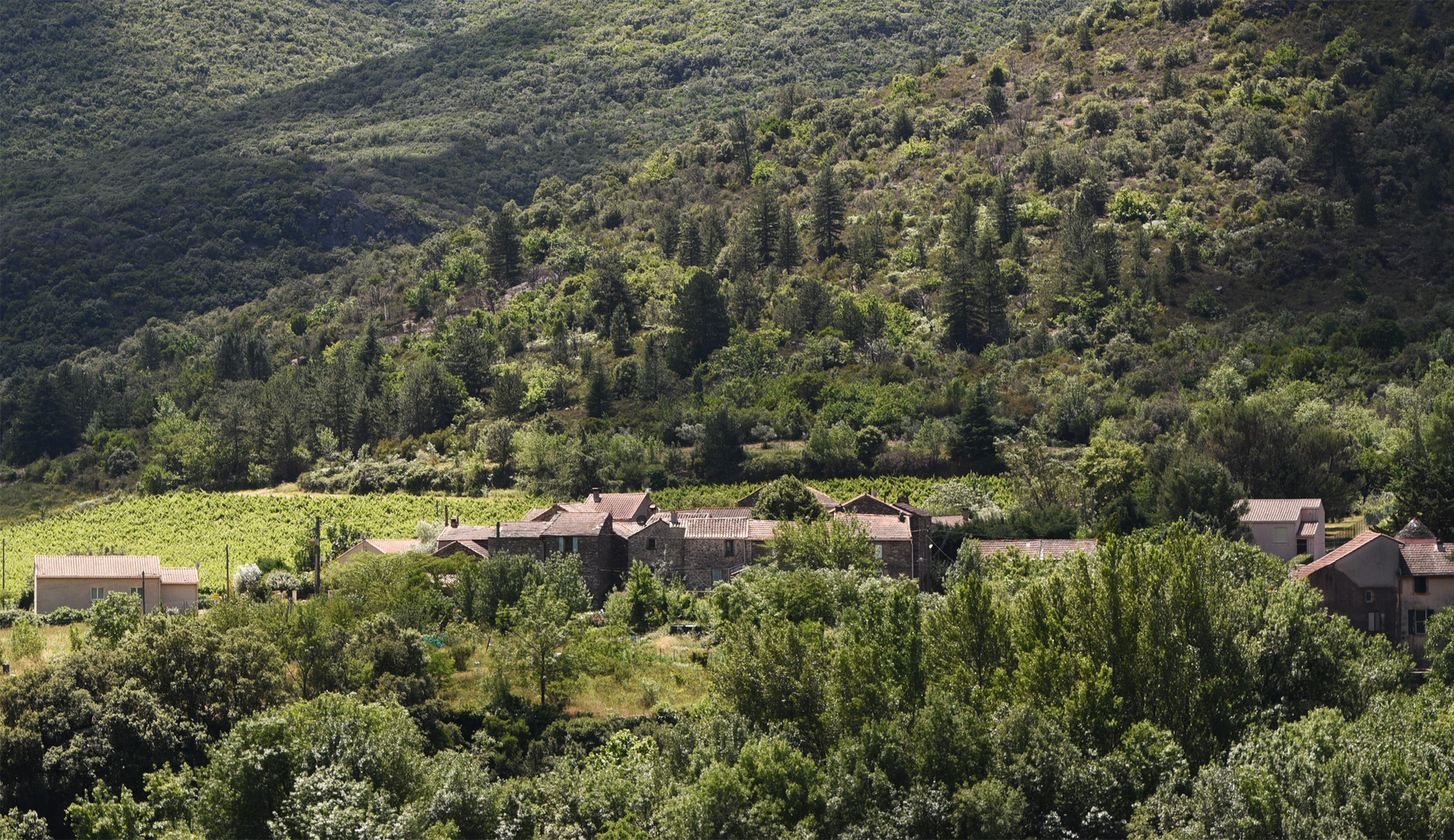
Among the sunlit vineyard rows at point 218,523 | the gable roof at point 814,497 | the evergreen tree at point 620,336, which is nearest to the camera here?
the gable roof at point 814,497

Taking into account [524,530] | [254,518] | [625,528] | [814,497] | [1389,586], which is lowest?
[1389,586]

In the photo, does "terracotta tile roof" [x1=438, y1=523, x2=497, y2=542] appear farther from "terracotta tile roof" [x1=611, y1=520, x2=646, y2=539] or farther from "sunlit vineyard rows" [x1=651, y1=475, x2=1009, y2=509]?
"sunlit vineyard rows" [x1=651, y1=475, x2=1009, y2=509]

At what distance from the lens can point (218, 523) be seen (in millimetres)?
97875

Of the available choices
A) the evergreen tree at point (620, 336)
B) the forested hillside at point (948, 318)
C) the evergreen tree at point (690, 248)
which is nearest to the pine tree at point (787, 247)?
the forested hillside at point (948, 318)

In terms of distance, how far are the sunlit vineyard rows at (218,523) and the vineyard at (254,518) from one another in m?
0.09

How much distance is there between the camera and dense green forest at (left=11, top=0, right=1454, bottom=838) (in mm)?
43000

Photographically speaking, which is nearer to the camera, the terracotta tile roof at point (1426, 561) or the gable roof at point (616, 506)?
the terracotta tile roof at point (1426, 561)

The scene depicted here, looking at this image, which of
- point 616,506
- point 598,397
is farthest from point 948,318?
point 616,506

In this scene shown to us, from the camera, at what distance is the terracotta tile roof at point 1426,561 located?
60.2 m

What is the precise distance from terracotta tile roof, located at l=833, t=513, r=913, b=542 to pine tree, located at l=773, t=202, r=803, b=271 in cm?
6837

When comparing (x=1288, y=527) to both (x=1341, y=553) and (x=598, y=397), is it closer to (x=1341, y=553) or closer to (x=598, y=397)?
(x=1341, y=553)

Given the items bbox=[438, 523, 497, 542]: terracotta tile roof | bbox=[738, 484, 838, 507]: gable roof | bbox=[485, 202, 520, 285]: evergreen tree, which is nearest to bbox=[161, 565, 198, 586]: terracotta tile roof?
bbox=[438, 523, 497, 542]: terracotta tile roof

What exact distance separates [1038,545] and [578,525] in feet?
69.9

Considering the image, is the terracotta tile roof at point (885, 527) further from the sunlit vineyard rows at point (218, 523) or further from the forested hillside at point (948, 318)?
the sunlit vineyard rows at point (218, 523)
